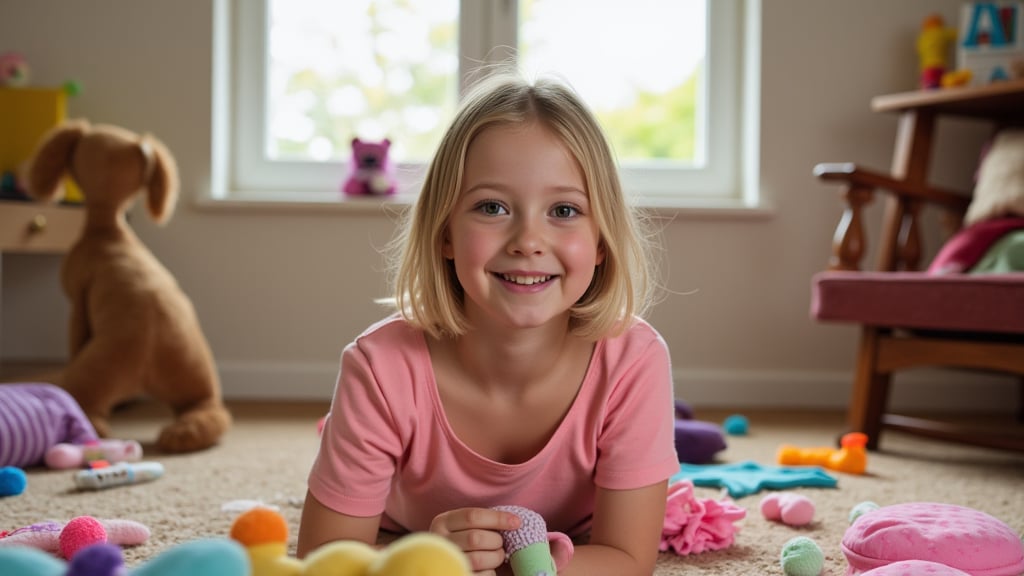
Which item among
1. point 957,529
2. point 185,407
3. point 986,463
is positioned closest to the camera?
point 957,529

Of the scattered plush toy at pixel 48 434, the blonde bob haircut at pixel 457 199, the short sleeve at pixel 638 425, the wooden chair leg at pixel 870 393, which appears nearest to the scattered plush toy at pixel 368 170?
the scattered plush toy at pixel 48 434

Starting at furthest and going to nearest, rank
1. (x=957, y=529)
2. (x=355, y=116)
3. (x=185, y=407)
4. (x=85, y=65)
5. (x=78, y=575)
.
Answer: (x=355, y=116) < (x=85, y=65) < (x=185, y=407) < (x=957, y=529) < (x=78, y=575)

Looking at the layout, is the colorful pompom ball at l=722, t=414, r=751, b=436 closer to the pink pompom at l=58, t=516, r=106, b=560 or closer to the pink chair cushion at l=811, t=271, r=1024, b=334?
the pink chair cushion at l=811, t=271, r=1024, b=334

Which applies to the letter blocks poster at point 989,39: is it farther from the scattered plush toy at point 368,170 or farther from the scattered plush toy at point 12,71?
the scattered plush toy at point 12,71

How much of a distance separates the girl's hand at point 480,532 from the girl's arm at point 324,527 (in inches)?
4.4

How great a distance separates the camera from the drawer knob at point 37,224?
2.15 m

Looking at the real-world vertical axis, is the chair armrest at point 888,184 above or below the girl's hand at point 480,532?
above

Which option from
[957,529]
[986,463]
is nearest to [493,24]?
[986,463]

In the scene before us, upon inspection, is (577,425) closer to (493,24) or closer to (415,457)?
(415,457)

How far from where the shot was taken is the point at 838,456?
1.70m

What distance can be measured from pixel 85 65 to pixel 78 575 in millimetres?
2412

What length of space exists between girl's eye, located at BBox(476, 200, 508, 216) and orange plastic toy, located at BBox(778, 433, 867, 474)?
39.5 inches

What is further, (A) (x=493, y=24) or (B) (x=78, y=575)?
(A) (x=493, y=24)

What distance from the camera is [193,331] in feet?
6.62
